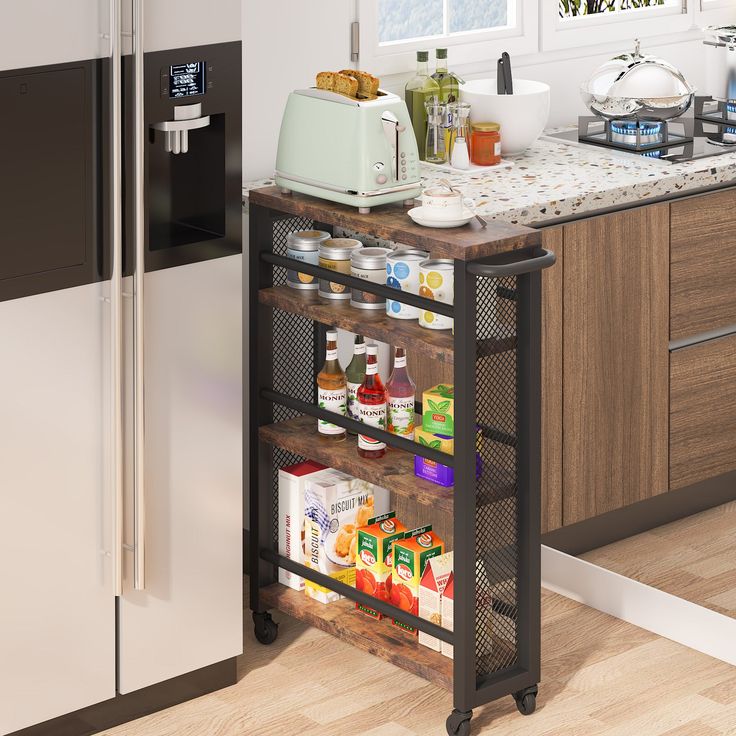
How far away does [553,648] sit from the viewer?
10.8ft

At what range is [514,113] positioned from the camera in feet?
12.2

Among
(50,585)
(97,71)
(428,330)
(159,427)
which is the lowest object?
(50,585)

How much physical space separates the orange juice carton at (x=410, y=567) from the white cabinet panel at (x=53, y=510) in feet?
1.96

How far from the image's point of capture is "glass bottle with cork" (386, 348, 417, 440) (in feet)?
9.73

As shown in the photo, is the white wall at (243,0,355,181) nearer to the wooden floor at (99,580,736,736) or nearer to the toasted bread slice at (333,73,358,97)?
the toasted bread slice at (333,73,358,97)

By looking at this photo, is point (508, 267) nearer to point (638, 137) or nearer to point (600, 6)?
point (638, 137)

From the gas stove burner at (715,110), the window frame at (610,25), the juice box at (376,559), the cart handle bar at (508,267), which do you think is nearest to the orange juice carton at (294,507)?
the juice box at (376,559)

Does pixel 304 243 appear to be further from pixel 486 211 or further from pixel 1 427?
pixel 1 427

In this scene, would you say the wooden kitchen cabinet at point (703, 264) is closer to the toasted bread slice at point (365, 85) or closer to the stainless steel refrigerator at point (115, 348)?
the toasted bread slice at point (365, 85)

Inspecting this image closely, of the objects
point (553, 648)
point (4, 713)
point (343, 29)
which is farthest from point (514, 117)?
point (4, 713)

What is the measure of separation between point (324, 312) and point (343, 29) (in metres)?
0.97

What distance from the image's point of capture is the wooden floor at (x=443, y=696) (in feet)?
9.68

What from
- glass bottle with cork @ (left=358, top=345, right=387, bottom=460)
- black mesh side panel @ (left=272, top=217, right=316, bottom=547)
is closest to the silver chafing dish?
black mesh side panel @ (left=272, top=217, right=316, bottom=547)

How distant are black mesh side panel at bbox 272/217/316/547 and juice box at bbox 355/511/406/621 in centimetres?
27
